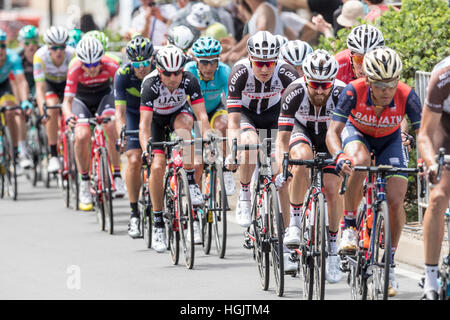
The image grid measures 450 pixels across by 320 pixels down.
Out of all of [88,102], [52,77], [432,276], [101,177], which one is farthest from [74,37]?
[432,276]

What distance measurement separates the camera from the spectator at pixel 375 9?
13.2m

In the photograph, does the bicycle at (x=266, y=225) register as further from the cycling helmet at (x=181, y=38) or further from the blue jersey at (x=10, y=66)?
the blue jersey at (x=10, y=66)

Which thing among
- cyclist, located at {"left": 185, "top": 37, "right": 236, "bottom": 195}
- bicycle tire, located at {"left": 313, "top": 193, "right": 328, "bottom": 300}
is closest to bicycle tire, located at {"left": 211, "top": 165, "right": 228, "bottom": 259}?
cyclist, located at {"left": 185, "top": 37, "right": 236, "bottom": 195}

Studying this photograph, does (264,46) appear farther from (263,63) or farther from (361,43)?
(361,43)

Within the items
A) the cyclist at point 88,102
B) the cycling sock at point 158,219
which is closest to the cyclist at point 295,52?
the cycling sock at point 158,219

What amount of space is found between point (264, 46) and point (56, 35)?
566cm

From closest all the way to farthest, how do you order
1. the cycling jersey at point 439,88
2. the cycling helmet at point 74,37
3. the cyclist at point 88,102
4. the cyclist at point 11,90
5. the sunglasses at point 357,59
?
the cycling jersey at point 439,88
the sunglasses at point 357,59
the cyclist at point 88,102
the cyclist at point 11,90
the cycling helmet at point 74,37

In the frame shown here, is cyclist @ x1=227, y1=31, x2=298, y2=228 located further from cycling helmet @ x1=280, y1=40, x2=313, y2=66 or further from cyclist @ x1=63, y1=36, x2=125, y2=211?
cyclist @ x1=63, y1=36, x2=125, y2=211

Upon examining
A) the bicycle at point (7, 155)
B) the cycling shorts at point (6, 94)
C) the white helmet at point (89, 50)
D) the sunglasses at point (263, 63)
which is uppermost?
the white helmet at point (89, 50)

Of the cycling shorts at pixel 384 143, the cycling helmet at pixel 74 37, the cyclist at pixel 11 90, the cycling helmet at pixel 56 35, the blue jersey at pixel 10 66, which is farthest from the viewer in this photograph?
the cycling helmet at pixel 74 37

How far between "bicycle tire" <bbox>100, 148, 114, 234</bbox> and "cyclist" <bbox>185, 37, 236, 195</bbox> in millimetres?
1277

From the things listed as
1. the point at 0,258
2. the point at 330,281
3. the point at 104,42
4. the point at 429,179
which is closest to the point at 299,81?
the point at 330,281

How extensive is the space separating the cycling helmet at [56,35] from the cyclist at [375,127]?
7.18 meters

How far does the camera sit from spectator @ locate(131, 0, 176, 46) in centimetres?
1827
